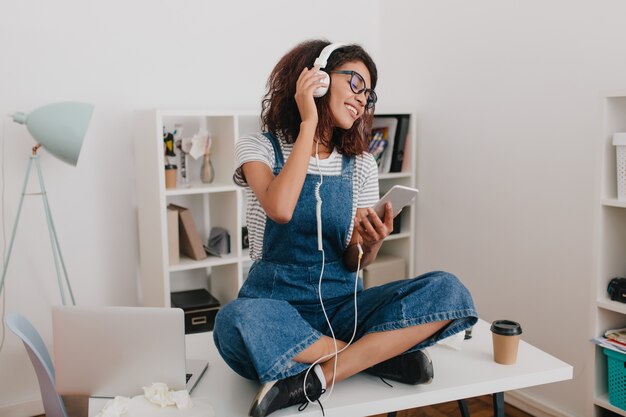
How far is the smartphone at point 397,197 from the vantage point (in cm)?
167

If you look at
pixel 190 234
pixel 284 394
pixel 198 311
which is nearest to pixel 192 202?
pixel 190 234

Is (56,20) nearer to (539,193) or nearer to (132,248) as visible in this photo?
(132,248)

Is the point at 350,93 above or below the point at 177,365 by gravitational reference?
above

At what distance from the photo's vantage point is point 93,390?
159 centimetres

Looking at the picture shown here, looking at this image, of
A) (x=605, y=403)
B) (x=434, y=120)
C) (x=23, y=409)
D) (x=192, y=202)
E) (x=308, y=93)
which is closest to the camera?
(x=308, y=93)

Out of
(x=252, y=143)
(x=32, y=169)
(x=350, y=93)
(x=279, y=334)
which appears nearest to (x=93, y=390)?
(x=279, y=334)

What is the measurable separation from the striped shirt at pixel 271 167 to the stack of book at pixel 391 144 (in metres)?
1.30

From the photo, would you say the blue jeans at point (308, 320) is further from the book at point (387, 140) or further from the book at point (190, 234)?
the book at point (387, 140)

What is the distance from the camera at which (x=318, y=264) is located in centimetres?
183

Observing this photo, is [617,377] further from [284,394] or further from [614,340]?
[284,394]

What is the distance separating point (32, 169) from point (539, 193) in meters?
Answer: 2.12

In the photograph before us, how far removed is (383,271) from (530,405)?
38.1 inches

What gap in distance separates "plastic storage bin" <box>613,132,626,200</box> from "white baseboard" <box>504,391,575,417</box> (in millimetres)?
1010

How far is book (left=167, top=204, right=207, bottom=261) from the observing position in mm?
2857
